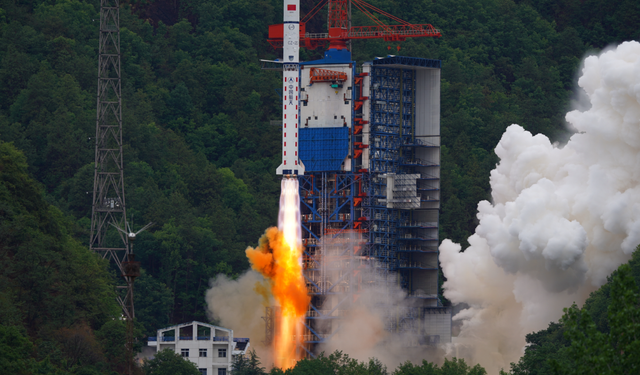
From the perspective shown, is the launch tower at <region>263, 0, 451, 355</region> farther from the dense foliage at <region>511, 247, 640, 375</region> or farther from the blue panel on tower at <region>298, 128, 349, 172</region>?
the dense foliage at <region>511, 247, 640, 375</region>

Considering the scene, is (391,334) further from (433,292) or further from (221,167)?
(221,167)

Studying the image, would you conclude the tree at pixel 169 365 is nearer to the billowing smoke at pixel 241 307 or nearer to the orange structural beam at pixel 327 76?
the billowing smoke at pixel 241 307

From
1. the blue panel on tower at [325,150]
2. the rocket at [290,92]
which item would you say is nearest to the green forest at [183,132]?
the rocket at [290,92]

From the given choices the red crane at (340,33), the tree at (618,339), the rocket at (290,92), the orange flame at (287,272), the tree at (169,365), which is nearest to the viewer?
the tree at (618,339)

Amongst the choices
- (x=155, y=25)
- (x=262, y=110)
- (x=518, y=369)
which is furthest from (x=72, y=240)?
(x=155, y=25)

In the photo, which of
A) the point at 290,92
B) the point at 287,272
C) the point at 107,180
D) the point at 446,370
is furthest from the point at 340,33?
the point at 446,370

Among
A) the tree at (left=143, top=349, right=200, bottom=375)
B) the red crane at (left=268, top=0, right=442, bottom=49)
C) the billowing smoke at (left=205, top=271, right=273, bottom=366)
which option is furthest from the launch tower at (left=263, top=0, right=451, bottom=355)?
the tree at (left=143, top=349, right=200, bottom=375)

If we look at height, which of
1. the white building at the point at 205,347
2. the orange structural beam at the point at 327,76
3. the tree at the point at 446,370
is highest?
the orange structural beam at the point at 327,76
